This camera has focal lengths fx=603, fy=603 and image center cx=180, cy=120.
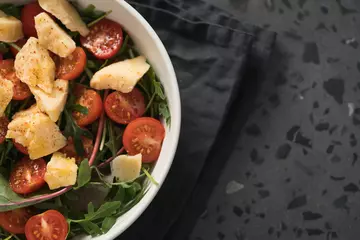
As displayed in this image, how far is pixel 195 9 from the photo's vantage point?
1020 mm

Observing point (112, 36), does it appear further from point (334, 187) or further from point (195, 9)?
point (334, 187)

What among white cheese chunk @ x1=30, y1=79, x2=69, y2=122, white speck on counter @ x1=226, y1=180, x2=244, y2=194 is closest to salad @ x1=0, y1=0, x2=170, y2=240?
white cheese chunk @ x1=30, y1=79, x2=69, y2=122

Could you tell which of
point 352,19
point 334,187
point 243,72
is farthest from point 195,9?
point 334,187

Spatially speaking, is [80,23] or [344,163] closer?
[80,23]

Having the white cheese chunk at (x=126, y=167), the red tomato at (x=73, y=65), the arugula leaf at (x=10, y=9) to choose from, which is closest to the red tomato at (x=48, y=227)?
the white cheese chunk at (x=126, y=167)

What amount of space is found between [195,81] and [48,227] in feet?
1.10

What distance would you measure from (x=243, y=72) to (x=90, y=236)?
361 millimetres

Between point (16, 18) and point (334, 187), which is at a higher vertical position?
point (16, 18)

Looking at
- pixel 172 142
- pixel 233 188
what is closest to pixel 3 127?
pixel 172 142

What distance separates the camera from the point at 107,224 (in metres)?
0.91

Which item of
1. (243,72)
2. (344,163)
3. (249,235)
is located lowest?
(249,235)

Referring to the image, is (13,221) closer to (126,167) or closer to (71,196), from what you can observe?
(71,196)

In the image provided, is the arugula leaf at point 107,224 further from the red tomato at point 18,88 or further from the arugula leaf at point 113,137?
the red tomato at point 18,88

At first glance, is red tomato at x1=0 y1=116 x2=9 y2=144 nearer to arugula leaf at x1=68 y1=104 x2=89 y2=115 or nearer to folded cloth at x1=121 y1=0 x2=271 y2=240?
arugula leaf at x1=68 y1=104 x2=89 y2=115
